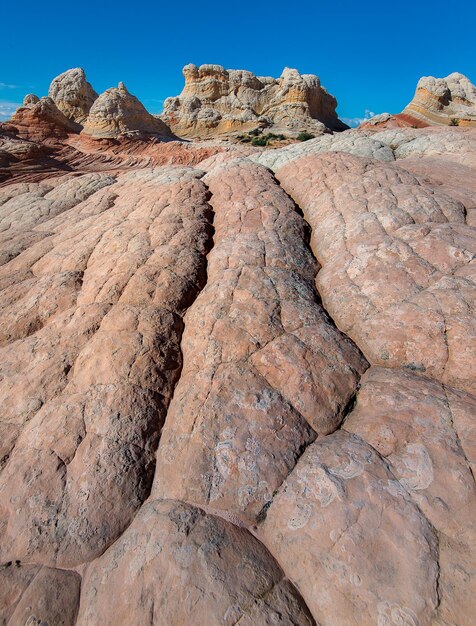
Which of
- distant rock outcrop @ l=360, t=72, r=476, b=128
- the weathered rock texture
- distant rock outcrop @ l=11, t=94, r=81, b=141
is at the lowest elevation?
the weathered rock texture

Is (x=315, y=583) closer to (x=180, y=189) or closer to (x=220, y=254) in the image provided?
(x=220, y=254)

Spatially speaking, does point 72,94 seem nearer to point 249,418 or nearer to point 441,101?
point 249,418

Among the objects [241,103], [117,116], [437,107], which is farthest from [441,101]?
[117,116]

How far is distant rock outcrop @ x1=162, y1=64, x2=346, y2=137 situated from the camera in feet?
125

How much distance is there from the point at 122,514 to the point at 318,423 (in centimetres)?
180

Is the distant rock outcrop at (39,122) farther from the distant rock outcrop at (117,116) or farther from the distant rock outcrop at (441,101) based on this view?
the distant rock outcrop at (441,101)

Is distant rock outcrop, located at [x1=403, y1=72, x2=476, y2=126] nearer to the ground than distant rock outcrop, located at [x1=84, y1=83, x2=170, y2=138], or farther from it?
farther from it

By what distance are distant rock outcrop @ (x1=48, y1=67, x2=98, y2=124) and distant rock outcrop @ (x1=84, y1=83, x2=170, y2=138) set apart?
8990 mm

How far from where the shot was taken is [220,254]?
5090 mm

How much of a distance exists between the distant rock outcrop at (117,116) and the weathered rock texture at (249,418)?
22881 mm

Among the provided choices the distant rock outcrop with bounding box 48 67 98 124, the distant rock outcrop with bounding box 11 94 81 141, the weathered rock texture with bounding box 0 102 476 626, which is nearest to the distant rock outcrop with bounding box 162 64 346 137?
the distant rock outcrop with bounding box 48 67 98 124

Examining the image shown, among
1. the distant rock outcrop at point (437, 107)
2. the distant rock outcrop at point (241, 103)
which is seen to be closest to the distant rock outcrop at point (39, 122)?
the distant rock outcrop at point (241, 103)

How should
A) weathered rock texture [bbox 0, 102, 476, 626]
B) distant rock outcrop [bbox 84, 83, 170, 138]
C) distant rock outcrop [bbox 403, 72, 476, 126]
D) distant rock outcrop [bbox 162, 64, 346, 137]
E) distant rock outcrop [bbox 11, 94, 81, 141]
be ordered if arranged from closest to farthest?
weathered rock texture [bbox 0, 102, 476, 626]
distant rock outcrop [bbox 11, 94, 81, 141]
distant rock outcrop [bbox 84, 83, 170, 138]
distant rock outcrop [bbox 162, 64, 346, 137]
distant rock outcrop [bbox 403, 72, 476, 126]

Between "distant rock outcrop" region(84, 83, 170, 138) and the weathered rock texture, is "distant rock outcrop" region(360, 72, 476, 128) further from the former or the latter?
the weathered rock texture
